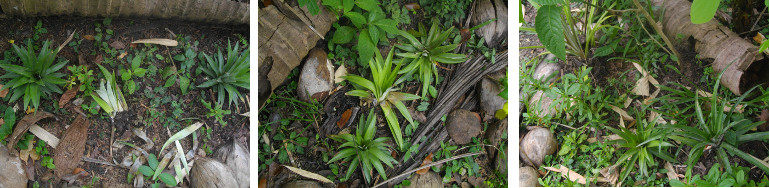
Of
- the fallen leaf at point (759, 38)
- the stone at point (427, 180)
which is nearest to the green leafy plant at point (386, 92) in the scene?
the stone at point (427, 180)

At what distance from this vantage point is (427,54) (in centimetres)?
139

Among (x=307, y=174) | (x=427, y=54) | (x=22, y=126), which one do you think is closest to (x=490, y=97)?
(x=427, y=54)

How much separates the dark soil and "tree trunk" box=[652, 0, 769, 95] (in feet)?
4.16

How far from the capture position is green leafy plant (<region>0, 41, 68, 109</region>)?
116cm

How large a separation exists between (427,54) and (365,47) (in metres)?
0.21

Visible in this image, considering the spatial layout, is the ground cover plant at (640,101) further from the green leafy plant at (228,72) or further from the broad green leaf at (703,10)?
the green leafy plant at (228,72)

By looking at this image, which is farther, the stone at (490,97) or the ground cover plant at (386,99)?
the stone at (490,97)

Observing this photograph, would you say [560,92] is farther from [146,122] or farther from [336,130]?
[146,122]

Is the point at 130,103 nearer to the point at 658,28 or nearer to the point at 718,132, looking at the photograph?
the point at 658,28

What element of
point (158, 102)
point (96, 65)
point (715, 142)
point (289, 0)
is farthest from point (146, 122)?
point (715, 142)

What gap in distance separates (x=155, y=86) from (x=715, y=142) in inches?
63.0

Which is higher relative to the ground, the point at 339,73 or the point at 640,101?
the point at 339,73

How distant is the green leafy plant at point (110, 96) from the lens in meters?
1.20

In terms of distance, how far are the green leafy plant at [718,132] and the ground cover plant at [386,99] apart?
0.53m
